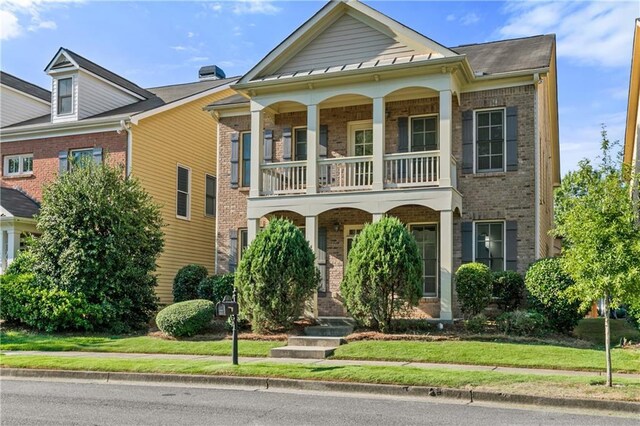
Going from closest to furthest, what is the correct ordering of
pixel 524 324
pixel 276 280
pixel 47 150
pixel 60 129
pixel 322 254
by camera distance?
pixel 524 324 < pixel 276 280 < pixel 322 254 < pixel 60 129 < pixel 47 150

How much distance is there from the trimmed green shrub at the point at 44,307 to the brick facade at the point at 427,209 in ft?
14.8

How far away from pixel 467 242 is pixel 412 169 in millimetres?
2480

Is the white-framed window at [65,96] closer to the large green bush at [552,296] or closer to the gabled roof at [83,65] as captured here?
the gabled roof at [83,65]

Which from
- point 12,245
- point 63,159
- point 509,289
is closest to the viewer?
point 509,289

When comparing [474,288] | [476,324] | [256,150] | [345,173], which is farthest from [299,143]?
[476,324]

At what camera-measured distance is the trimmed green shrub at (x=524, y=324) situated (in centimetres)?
1410

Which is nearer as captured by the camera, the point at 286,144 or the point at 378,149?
the point at 378,149

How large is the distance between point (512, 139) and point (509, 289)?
4.01 m

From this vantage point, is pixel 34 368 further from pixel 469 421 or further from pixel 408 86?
pixel 408 86

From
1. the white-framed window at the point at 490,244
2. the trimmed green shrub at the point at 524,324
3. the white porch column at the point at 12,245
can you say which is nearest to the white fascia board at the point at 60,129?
the white porch column at the point at 12,245

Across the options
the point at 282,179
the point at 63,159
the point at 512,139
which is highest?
the point at 63,159

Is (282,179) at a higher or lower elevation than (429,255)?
higher

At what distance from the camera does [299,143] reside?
19703 mm

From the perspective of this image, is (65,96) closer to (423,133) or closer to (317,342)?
(423,133)
